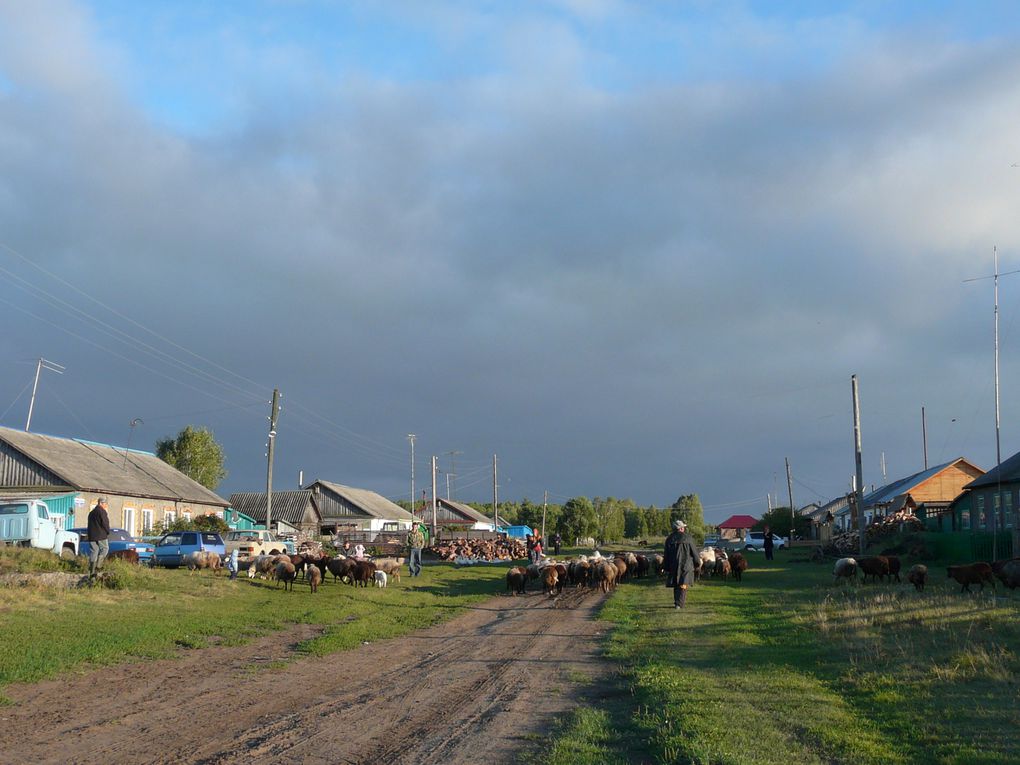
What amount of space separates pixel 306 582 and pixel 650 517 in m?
108

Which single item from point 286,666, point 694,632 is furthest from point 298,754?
point 694,632

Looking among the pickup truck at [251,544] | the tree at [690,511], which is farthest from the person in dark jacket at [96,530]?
the tree at [690,511]

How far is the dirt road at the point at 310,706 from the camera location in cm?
734

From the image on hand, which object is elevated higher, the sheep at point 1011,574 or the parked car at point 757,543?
the sheep at point 1011,574

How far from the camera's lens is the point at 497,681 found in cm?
1067

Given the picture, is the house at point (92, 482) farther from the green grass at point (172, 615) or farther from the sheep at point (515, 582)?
the sheep at point (515, 582)

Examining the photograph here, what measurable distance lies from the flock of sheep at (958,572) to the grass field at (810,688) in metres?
2.95

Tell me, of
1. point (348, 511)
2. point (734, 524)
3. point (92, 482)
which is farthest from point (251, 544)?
point (734, 524)

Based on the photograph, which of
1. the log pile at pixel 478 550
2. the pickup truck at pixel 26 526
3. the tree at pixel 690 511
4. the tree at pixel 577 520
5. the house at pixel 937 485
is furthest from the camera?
the tree at pixel 690 511

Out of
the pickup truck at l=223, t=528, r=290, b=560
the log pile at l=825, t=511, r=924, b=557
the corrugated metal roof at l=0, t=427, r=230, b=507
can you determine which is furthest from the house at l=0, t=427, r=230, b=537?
the log pile at l=825, t=511, r=924, b=557

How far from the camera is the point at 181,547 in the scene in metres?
29.0

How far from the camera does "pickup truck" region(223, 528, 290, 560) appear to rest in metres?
33.2

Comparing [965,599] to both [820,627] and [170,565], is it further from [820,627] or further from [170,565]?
[170,565]

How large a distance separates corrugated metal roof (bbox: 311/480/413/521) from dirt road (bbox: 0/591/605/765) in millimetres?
65185
